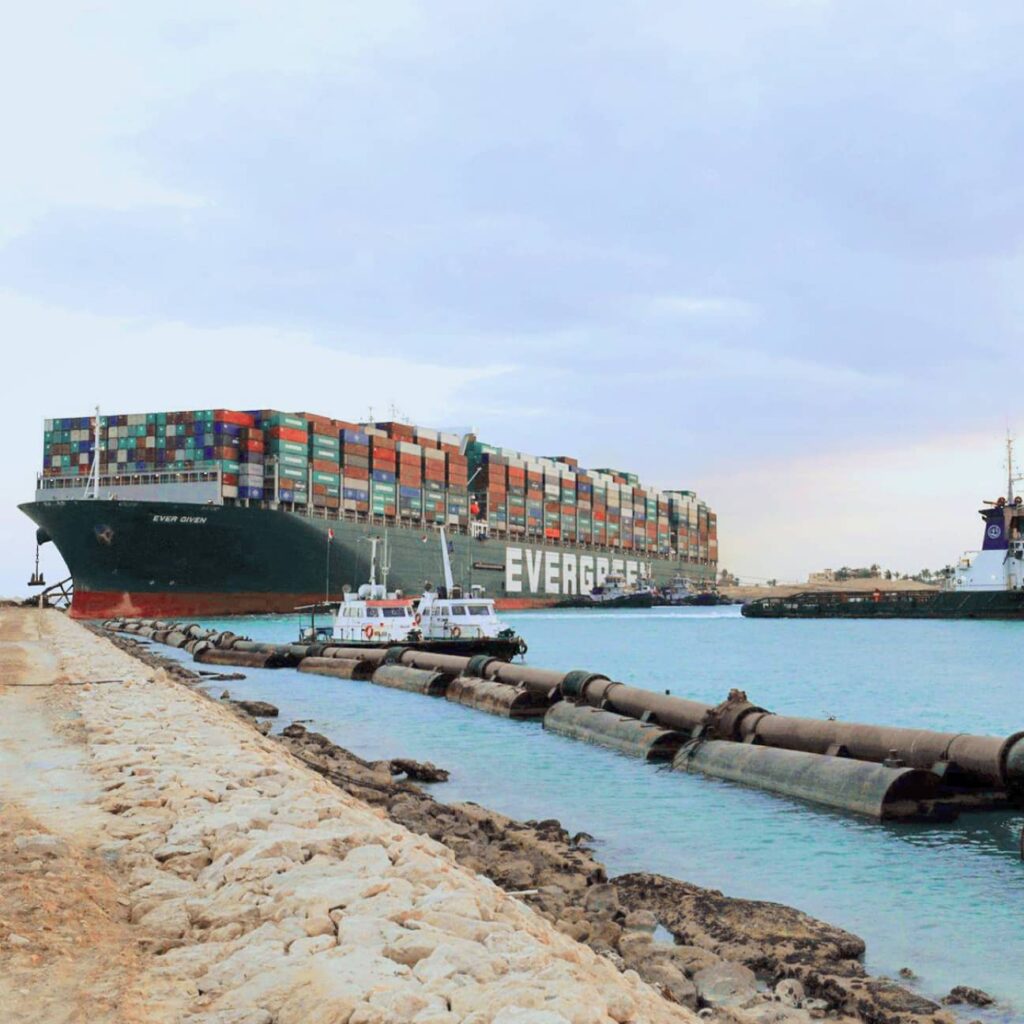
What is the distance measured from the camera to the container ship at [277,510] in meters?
71.2

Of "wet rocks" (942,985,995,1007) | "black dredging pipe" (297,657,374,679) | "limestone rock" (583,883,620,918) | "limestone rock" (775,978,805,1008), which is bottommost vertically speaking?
"black dredging pipe" (297,657,374,679)

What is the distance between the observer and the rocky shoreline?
7234mm

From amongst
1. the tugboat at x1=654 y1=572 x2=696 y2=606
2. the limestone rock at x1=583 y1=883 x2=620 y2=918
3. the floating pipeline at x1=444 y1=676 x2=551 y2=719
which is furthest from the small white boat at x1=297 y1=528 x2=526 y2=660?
the tugboat at x1=654 y1=572 x2=696 y2=606

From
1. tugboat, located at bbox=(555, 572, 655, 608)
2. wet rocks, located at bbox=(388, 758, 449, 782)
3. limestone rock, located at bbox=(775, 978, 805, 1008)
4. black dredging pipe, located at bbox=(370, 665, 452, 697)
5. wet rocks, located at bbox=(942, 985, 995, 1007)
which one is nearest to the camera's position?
limestone rock, located at bbox=(775, 978, 805, 1008)

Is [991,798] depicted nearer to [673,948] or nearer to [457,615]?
[673,948]

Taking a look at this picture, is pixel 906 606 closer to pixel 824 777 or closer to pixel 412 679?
pixel 412 679

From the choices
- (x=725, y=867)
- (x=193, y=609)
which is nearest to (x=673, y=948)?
(x=725, y=867)

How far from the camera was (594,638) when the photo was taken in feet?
232

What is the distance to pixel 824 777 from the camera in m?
15.5

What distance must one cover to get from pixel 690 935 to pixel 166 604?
70.9 m

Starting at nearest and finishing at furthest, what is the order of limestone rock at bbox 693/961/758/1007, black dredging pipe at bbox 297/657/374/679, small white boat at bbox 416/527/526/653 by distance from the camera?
limestone rock at bbox 693/961/758/1007 < black dredging pipe at bbox 297/657/374/679 < small white boat at bbox 416/527/526/653

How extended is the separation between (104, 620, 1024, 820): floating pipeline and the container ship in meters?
32.8

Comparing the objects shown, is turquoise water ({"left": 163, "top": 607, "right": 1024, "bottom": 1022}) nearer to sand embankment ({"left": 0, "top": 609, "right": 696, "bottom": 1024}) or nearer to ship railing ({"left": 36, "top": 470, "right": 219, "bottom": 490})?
sand embankment ({"left": 0, "top": 609, "right": 696, "bottom": 1024})

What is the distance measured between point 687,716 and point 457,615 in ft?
70.6
